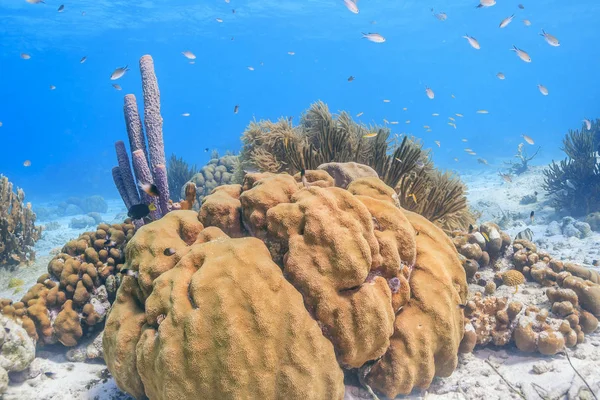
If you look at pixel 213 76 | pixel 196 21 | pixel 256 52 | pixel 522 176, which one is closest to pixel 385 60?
pixel 256 52

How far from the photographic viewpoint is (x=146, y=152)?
19.1ft

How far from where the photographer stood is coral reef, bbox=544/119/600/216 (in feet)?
39.4

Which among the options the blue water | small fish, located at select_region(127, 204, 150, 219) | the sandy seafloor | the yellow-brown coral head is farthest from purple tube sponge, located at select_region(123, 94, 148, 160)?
the yellow-brown coral head

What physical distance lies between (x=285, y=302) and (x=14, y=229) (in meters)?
8.14

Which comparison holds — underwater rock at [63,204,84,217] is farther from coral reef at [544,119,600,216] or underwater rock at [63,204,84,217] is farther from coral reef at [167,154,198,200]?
coral reef at [544,119,600,216]

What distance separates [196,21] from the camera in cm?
5688

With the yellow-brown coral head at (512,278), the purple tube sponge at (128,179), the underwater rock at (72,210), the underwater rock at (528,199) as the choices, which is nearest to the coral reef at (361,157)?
the yellow-brown coral head at (512,278)

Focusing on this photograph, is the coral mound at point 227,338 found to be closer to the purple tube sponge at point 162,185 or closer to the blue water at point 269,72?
the purple tube sponge at point 162,185

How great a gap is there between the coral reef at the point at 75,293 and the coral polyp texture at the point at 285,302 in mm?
1515

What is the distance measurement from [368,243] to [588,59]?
7254 inches

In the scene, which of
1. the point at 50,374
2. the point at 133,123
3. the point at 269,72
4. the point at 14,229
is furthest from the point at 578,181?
the point at 269,72

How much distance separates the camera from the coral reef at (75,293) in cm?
450

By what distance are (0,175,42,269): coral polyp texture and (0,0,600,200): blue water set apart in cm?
596

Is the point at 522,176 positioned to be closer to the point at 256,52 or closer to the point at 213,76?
the point at 256,52
